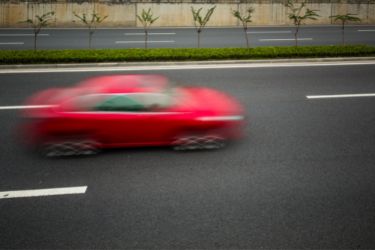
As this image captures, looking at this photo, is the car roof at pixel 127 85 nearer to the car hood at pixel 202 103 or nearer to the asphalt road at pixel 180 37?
the car hood at pixel 202 103

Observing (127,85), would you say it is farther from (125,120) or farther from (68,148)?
(68,148)

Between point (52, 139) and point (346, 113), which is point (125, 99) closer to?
point (52, 139)

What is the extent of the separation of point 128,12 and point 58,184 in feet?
59.6

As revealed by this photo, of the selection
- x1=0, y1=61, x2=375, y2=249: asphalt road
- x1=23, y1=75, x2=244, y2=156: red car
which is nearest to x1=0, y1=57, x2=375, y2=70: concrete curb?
x1=0, y1=61, x2=375, y2=249: asphalt road

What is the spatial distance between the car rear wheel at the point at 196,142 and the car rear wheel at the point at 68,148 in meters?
1.52

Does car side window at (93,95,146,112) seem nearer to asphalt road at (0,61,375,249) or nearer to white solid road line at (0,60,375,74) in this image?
asphalt road at (0,61,375,249)

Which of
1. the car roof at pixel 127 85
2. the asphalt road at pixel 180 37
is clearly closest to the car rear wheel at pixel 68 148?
the car roof at pixel 127 85

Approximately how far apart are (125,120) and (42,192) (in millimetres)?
1812

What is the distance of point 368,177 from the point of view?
235 inches

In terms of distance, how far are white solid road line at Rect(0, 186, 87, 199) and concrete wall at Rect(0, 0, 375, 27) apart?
59.4 feet

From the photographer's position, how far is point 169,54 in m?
13.4

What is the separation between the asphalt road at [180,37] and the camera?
16.6 meters

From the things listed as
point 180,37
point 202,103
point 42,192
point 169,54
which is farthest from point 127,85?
point 180,37

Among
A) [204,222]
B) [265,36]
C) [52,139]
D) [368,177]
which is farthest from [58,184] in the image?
[265,36]
